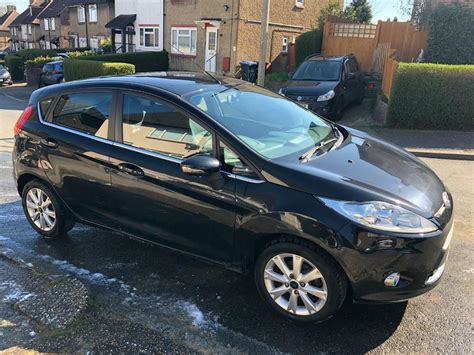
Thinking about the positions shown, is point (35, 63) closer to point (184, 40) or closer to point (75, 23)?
point (184, 40)

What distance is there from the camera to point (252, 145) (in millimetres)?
3215

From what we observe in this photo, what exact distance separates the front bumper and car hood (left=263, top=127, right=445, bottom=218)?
232 mm

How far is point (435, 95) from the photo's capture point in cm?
952

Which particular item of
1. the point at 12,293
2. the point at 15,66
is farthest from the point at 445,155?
the point at 15,66

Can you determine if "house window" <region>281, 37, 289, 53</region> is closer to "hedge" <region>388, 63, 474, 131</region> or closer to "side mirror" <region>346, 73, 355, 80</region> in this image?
"side mirror" <region>346, 73, 355, 80</region>

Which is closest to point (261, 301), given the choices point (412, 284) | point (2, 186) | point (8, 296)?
point (412, 284)

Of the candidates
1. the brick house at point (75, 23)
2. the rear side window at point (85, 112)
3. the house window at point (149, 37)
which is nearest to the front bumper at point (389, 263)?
the rear side window at point (85, 112)

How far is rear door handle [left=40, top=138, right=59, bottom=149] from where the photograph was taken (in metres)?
4.04

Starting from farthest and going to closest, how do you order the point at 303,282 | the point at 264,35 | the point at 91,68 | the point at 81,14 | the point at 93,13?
the point at 81,14 → the point at 93,13 → the point at 91,68 → the point at 264,35 → the point at 303,282

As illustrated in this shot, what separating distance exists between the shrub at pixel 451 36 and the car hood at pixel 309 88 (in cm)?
401

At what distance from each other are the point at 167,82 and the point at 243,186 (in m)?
1.34

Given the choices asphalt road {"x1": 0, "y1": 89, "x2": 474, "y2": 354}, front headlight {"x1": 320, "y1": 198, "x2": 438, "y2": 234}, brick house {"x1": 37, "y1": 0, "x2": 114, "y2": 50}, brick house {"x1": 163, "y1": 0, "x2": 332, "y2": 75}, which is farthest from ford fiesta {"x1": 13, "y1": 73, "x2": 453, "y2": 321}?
brick house {"x1": 37, "y1": 0, "x2": 114, "y2": 50}

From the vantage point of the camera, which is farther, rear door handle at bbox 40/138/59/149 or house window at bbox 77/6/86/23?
house window at bbox 77/6/86/23

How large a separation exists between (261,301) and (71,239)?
2.24 metres
